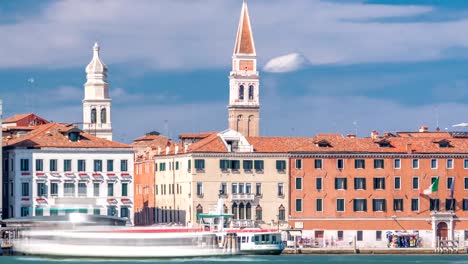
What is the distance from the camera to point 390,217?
132m

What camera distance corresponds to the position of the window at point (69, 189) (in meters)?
126

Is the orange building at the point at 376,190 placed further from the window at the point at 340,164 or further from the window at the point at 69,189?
the window at the point at 69,189

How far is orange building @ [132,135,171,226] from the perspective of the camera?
13850 cm

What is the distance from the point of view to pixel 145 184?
140 m

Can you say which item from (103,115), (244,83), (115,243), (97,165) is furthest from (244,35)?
(115,243)

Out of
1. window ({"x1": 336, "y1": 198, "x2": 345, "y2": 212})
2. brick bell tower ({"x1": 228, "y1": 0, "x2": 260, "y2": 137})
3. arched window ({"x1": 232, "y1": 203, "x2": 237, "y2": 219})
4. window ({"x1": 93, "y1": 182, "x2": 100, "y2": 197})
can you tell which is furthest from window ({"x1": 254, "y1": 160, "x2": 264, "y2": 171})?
brick bell tower ({"x1": 228, "y1": 0, "x2": 260, "y2": 137})

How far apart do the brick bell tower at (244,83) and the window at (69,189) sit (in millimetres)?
50972

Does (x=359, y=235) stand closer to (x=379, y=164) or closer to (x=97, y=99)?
(x=379, y=164)

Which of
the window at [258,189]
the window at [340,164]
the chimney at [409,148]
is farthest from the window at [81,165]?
the chimney at [409,148]

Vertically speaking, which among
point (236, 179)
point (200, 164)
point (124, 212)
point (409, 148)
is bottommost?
point (124, 212)

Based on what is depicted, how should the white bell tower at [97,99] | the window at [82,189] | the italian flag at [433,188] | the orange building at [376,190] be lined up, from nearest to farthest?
the window at [82,189] < the orange building at [376,190] < the italian flag at [433,188] < the white bell tower at [97,99]

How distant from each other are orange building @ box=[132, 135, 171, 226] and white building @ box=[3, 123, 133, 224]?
31.7ft

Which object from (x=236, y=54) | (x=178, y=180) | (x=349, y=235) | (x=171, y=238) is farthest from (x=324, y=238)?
(x=236, y=54)

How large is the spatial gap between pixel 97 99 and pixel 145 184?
18069 mm
